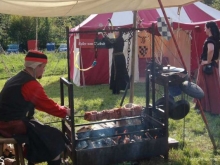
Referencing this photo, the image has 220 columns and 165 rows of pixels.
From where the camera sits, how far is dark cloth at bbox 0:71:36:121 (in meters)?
3.60

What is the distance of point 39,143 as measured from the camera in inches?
146

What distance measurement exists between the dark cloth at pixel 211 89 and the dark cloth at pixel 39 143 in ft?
12.0

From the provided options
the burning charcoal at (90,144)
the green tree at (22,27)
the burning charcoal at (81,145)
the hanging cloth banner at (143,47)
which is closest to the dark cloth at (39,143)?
the burning charcoal at (81,145)

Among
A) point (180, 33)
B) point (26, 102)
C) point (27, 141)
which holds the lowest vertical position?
point (27, 141)

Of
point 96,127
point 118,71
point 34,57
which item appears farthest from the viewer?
point 118,71

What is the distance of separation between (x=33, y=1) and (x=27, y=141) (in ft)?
6.03

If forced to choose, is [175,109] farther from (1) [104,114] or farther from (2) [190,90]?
(1) [104,114]

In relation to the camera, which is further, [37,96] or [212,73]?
[212,73]

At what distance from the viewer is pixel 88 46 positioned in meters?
9.92

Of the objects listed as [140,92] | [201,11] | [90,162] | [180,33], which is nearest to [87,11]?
[90,162]

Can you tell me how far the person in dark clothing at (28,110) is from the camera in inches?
142

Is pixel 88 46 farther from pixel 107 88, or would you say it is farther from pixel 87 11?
pixel 87 11

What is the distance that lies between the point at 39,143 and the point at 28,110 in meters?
0.36

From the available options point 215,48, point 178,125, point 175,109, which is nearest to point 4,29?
point 215,48
